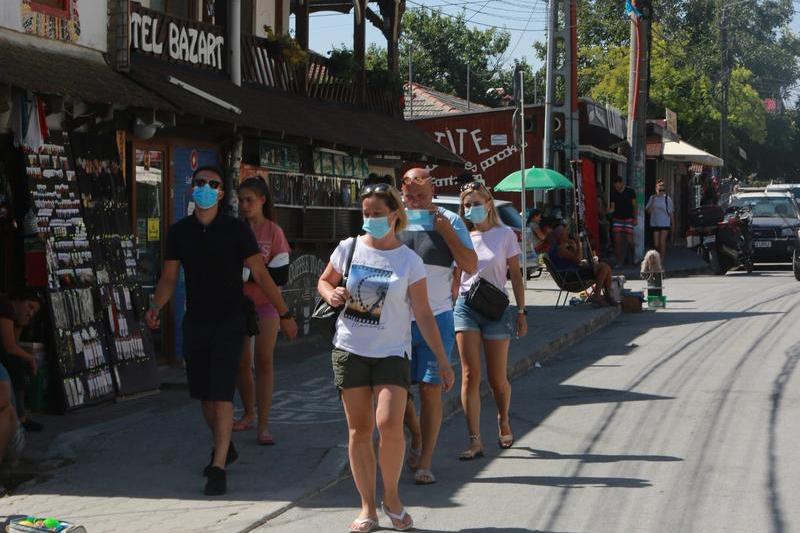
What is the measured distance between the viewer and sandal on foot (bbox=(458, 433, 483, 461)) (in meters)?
8.78

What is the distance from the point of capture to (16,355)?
9391 mm

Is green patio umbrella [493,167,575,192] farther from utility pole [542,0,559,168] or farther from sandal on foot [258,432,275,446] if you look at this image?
sandal on foot [258,432,275,446]

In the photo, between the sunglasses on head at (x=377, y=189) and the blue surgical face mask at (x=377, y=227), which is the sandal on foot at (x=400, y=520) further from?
the sunglasses on head at (x=377, y=189)

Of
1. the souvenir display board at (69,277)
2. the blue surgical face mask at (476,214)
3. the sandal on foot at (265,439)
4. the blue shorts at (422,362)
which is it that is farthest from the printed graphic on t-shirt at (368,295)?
the souvenir display board at (69,277)

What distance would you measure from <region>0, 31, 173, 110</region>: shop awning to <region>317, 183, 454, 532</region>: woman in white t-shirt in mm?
3385

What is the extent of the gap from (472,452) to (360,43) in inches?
423

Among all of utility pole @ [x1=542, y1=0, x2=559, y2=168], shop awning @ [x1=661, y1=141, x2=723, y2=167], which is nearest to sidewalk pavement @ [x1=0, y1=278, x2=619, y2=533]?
utility pole @ [x1=542, y1=0, x2=559, y2=168]

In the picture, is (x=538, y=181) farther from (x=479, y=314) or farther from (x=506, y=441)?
(x=479, y=314)

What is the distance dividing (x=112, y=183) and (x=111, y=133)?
0.45 metres

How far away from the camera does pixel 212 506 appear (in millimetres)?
7273

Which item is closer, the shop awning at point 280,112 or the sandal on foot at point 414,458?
the sandal on foot at point 414,458

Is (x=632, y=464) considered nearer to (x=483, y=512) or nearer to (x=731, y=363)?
(x=483, y=512)

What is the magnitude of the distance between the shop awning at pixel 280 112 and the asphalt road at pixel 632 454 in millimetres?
3558

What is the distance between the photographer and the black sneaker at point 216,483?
296 inches
